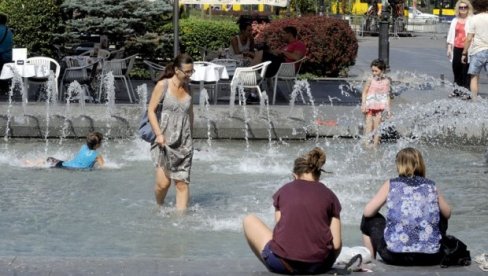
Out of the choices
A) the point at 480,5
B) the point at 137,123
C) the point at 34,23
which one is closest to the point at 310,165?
the point at 137,123

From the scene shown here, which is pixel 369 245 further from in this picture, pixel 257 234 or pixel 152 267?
pixel 152 267

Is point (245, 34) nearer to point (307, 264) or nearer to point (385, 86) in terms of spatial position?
point (385, 86)

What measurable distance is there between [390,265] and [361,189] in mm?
4055

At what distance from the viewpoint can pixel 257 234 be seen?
687cm

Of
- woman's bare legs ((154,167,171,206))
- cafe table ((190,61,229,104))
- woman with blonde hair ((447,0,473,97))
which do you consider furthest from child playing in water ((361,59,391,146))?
woman's bare legs ((154,167,171,206))

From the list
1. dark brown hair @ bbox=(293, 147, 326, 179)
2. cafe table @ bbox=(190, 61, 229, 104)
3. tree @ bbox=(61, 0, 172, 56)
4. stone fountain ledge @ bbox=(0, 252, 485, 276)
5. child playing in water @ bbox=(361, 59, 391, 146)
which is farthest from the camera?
tree @ bbox=(61, 0, 172, 56)

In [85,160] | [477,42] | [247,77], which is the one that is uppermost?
[477,42]

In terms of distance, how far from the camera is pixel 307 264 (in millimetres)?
6586

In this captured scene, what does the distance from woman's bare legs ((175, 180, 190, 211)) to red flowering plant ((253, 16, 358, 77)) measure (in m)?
14.0

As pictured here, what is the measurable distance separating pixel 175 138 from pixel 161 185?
19.3 inches

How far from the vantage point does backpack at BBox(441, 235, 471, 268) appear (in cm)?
688

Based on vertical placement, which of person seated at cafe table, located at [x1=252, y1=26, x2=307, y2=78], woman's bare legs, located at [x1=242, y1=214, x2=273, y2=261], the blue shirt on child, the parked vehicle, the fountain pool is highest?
the parked vehicle

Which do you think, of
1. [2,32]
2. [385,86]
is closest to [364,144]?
[385,86]

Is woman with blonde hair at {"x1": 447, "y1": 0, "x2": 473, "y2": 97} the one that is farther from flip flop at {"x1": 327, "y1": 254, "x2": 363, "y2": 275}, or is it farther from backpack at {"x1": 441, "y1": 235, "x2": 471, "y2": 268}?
flip flop at {"x1": 327, "y1": 254, "x2": 363, "y2": 275}
